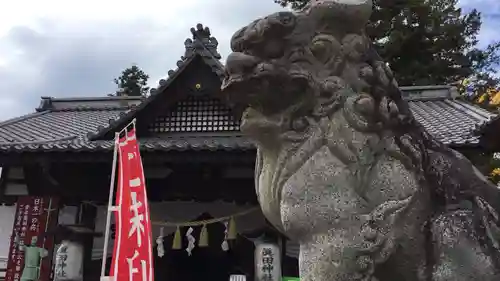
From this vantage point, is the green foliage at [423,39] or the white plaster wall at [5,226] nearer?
the white plaster wall at [5,226]

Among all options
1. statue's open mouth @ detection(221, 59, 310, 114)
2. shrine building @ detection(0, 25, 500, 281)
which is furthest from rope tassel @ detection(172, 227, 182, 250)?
statue's open mouth @ detection(221, 59, 310, 114)

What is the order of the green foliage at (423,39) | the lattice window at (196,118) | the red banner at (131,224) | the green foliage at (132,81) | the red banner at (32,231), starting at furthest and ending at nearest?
1. the green foliage at (132,81)
2. the green foliage at (423,39)
3. the lattice window at (196,118)
4. the red banner at (32,231)
5. the red banner at (131,224)

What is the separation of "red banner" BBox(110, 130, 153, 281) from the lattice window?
105 inches

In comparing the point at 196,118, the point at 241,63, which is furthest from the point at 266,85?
the point at 196,118

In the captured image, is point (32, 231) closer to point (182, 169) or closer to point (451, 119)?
point (182, 169)

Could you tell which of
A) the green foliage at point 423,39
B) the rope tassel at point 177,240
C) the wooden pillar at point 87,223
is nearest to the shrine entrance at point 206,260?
the rope tassel at point 177,240

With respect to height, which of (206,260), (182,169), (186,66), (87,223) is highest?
(186,66)

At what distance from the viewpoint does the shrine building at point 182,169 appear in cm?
762

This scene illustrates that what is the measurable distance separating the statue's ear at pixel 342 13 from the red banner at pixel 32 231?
726 centimetres

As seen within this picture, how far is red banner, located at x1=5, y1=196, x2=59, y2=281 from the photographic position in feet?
28.0

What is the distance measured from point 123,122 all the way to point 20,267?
2.66 m

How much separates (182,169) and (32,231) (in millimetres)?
2507

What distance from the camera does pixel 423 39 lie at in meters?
16.0

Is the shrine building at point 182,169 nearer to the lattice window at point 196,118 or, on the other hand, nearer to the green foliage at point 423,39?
the lattice window at point 196,118
